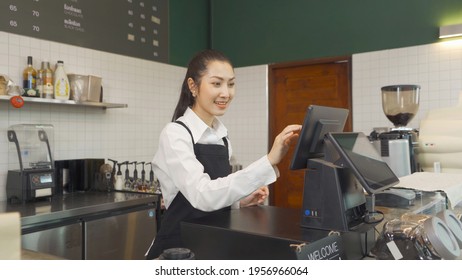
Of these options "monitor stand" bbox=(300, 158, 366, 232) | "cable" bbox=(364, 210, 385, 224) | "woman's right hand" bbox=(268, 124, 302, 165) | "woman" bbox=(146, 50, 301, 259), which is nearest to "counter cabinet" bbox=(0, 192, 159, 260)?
"woman" bbox=(146, 50, 301, 259)

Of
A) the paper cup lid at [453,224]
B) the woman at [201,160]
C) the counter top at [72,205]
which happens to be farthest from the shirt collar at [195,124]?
the counter top at [72,205]

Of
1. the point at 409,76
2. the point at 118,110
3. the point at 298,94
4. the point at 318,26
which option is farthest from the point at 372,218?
the point at 318,26

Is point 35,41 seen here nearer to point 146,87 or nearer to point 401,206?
point 146,87

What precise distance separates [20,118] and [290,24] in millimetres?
2976

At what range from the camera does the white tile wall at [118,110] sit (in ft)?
10.2

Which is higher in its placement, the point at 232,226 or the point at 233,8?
the point at 233,8

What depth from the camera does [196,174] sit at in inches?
54.9

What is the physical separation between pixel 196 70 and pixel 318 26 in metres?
3.12

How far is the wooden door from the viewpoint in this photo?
4.27 meters

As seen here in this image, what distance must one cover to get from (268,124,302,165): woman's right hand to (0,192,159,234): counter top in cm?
178

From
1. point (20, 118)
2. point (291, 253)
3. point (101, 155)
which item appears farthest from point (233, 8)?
point (291, 253)

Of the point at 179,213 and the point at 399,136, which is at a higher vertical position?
the point at 399,136

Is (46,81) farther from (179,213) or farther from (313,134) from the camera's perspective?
(313,134)

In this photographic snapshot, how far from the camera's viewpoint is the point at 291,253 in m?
0.99
